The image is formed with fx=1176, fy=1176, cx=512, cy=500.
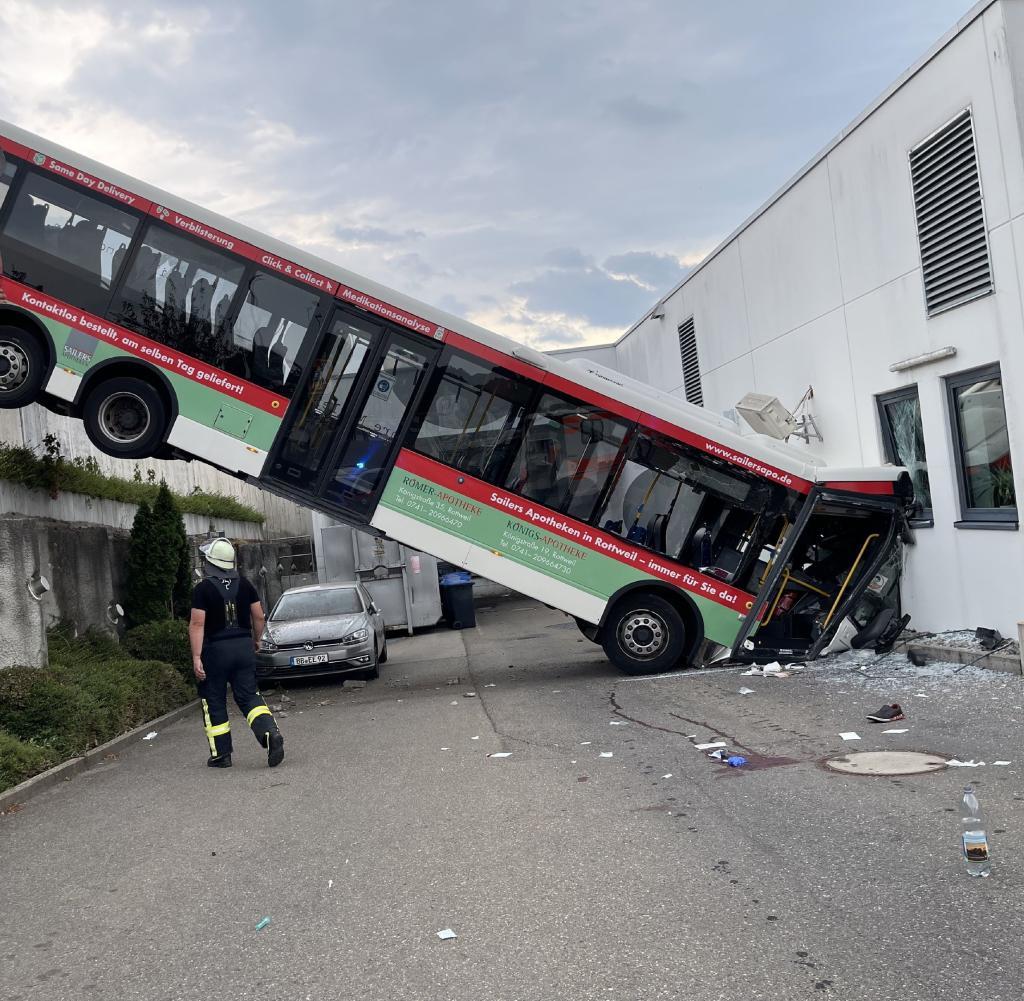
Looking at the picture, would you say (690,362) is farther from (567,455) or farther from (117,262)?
(117,262)

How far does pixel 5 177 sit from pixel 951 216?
10.0m

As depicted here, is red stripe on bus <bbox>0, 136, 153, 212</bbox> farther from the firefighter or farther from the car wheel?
the car wheel

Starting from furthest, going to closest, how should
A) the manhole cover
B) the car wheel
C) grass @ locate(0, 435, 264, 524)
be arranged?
the car wheel, grass @ locate(0, 435, 264, 524), the manhole cover

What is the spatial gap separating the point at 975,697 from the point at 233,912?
276 inches

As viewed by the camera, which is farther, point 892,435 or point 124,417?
point 892,435

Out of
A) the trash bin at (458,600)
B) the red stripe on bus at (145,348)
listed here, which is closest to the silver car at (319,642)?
the red stripe on bus at (145,348)

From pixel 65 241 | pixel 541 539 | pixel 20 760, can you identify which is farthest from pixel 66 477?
pixel 20 760

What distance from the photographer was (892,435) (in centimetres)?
1488

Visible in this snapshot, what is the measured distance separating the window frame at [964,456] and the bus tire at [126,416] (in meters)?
8.68

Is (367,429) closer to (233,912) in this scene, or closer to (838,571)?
(838,571)

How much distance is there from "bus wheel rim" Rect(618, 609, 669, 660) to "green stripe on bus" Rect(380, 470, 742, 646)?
42 centimetres

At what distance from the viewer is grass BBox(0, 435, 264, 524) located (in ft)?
44.5

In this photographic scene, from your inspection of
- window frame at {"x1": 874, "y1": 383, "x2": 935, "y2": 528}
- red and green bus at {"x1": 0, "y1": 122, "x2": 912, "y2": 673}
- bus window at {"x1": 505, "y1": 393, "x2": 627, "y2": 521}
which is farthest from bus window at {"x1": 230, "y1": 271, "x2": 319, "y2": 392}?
window frame at {"x1": 874, "y1": 383, "x2": 935, "y2": 528}

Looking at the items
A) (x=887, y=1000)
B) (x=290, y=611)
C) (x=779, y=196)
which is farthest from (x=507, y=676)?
(x=887, y=1000)
